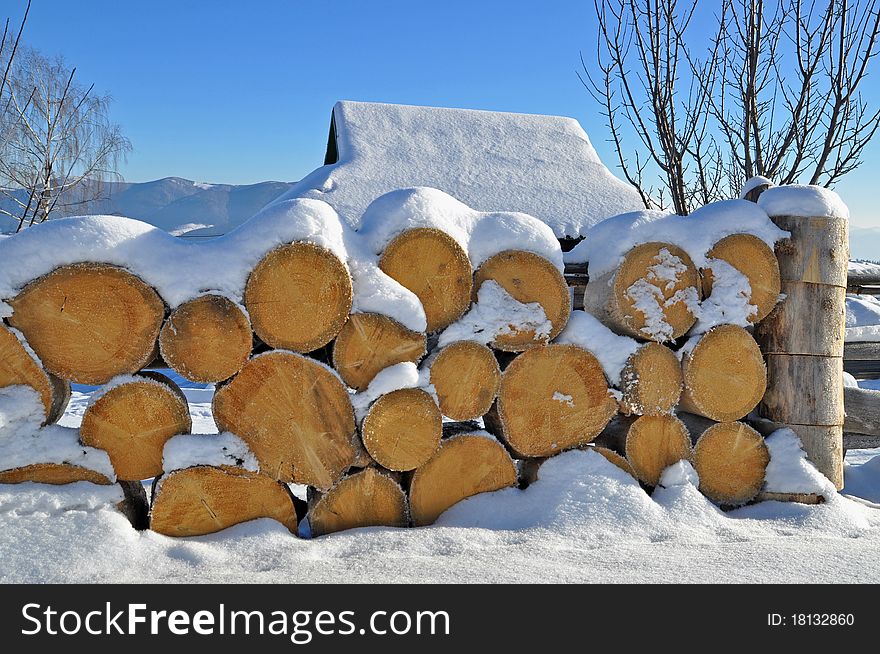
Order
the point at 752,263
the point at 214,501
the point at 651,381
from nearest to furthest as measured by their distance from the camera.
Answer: the point at 214,501, the point at 651,381, the point at 752,263

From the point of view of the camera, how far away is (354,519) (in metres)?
2.03

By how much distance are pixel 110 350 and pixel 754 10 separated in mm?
4779

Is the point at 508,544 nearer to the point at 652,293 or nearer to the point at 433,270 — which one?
the point at 433,270

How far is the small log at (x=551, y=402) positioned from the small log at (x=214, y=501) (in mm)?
783

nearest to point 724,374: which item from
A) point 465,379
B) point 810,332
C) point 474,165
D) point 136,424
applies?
point 810,332

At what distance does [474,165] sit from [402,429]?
5.17 metres

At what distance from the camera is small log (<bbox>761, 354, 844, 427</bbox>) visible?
2.46m

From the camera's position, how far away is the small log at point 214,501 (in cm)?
190

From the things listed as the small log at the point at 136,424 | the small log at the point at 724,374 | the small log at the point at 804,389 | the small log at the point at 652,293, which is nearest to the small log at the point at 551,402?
the small log at the point at 652,293

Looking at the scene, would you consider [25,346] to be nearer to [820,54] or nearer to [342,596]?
[342,596]

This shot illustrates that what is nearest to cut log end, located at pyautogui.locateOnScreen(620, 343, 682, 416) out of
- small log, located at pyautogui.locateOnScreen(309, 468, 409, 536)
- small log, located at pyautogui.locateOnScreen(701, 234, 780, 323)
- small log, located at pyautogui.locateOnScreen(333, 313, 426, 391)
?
small log, located at pyautogui.locateOnScreen(701, 234, 780, 323)

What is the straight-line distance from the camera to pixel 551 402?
2.22 metres

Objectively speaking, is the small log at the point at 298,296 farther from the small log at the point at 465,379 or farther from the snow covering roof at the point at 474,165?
the snow covering roof at the point at 474,165

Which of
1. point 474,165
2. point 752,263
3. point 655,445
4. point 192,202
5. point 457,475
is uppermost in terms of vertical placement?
point 192,202
